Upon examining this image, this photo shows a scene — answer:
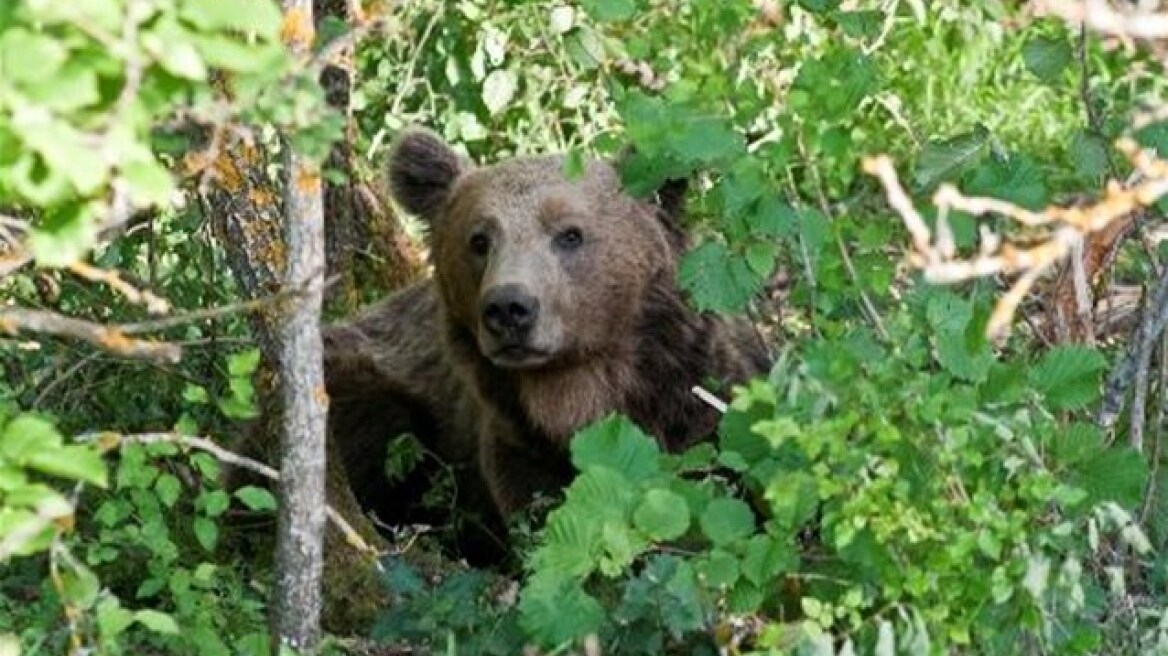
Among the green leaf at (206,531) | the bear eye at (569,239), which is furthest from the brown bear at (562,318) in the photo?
the green leaf at (206,531)

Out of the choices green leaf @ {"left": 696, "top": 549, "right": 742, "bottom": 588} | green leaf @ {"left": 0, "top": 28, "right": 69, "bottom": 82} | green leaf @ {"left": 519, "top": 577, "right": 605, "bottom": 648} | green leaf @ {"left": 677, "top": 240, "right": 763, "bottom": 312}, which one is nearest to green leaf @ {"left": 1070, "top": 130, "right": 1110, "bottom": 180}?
green leaf @ {"left": 677, "top": 240, "right": 763, "bottom": 312}

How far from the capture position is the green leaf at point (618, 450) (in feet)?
17.0

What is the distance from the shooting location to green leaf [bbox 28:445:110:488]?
3924mm

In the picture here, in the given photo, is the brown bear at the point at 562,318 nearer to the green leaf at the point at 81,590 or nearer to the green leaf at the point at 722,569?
the green leaf at the point at 722,569

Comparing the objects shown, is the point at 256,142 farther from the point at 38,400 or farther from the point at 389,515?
the point at 389,515

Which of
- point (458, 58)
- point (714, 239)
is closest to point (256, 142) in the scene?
point (714, 239)

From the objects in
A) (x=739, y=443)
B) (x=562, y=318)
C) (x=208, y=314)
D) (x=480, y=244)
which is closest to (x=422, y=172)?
(x=480, y=244)

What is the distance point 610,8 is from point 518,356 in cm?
201

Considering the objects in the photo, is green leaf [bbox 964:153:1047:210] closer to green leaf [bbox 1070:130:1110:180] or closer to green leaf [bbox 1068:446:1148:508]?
green leaf [bbox 1070:130:1110:180]

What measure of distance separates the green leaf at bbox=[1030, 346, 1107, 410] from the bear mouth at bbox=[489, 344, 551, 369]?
88.6 inches

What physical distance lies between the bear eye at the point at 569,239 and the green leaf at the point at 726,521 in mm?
2602

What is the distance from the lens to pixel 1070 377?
525cm

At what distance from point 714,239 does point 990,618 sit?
4.37 ft

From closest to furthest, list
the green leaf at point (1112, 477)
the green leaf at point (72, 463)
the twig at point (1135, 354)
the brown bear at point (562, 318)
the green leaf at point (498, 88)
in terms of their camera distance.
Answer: the green leaf at point (72, 463) < the green leaf at point (1112, 477) < the twig at point (1135, 354) < the brown bear at point (562, 318) < the green leaf at point (498, 88)
